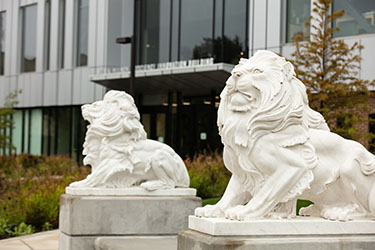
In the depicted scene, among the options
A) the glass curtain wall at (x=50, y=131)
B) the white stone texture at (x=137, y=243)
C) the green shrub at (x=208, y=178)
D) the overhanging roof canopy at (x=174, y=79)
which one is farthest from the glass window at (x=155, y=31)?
the white stone texture at (x=137, y=243)

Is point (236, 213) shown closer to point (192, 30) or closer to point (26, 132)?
point (192, 30)

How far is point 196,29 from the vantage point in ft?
84.7

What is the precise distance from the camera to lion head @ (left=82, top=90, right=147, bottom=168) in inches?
331

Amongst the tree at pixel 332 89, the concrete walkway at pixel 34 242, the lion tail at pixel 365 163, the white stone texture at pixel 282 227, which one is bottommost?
the concrete walkway at pixel 34 242

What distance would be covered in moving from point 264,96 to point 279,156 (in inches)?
19.2

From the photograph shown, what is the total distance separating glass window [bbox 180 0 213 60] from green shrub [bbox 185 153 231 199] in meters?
9.33

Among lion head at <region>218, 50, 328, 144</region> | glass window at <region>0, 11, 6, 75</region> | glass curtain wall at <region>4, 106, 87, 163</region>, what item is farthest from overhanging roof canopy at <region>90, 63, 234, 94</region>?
lion head at <region>218, 50, 328, 144</region>

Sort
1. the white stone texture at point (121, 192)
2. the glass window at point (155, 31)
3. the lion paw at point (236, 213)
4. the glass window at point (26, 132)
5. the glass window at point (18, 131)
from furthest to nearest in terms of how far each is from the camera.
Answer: the glass window at point (18, 131)
the glass window at point (26, 132)
the glass window at point (155, 31)
the white stone texture at point (121, 192)
the lion paw at point (236, 213)

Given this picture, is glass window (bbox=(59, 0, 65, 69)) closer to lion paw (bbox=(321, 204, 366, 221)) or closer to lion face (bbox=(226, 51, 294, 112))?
lion face (bbox=(226, 51, 294, 112))

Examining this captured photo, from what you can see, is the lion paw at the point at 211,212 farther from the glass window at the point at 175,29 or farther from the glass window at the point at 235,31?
the glass window at the point at 175,29

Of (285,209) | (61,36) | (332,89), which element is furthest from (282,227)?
(61,36)

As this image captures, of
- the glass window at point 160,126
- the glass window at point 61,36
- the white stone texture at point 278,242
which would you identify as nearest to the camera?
the white stone texture at point 278,242

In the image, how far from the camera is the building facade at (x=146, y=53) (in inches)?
858

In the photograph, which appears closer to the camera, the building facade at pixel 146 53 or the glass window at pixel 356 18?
the glass window at pixel 356 18
